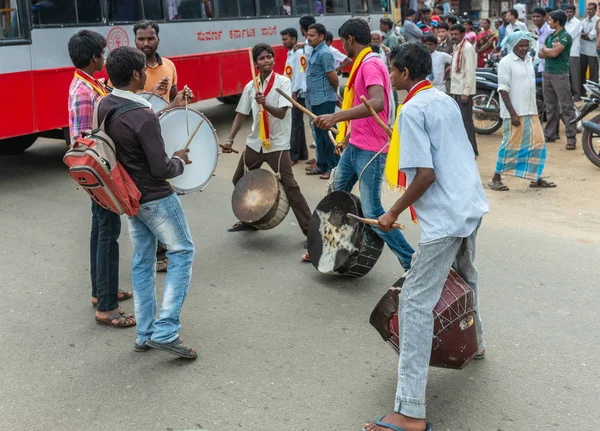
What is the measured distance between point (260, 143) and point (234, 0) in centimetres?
621

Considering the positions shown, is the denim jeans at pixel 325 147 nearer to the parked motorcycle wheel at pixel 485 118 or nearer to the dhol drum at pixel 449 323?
the parked motorcycle wheel at pixel 485 118

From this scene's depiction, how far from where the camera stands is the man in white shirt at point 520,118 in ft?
24.2

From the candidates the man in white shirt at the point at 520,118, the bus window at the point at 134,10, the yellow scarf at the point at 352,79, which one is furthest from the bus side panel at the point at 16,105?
the man in white shirt at the point at 520,118

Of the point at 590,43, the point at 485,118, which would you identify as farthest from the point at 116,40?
the point at 590,43

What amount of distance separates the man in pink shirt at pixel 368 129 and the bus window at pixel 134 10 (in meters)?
5.38

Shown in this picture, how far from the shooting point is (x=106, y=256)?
178 inches

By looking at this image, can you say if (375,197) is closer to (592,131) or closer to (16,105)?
(592,131)

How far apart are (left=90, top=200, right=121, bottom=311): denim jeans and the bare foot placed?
2.04 m

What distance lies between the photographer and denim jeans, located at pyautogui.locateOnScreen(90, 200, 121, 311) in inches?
177

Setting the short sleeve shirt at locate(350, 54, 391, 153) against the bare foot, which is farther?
the short sleeve shirt at locate(350, 54, 391, 153)

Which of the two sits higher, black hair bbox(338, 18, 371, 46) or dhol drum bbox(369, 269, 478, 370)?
black hair bbox(338, 18, 371, 46)

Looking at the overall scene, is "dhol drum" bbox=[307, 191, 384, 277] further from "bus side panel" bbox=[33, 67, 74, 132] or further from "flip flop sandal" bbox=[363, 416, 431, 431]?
"bus side panel" bbox=[33, 67, 74, 132]

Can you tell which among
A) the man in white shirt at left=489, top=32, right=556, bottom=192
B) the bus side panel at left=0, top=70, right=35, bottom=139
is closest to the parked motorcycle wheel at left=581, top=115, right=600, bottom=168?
the man in white shirt at left=489, top=32, right=556, bottom=192

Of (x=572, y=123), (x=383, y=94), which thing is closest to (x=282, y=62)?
(x=572, y=123)
